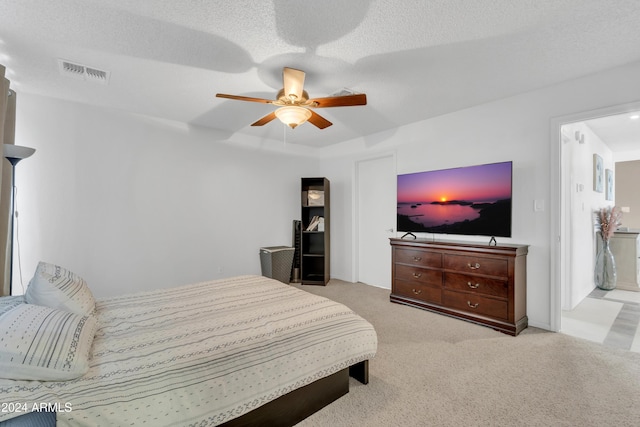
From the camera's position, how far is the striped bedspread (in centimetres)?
106

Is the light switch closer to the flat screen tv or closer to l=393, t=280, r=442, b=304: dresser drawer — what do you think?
the flat screen tv

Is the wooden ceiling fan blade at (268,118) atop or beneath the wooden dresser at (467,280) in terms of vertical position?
atop

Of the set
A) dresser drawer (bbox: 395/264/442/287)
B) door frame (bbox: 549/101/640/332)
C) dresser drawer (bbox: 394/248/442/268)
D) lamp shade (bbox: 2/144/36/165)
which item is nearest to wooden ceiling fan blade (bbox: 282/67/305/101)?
lamp shade (bbox: 2/144/36/165)

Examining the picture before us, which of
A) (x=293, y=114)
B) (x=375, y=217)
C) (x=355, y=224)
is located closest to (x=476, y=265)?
(x=375, y=217)

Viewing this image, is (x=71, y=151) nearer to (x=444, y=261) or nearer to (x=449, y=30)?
(x=449, y=30)

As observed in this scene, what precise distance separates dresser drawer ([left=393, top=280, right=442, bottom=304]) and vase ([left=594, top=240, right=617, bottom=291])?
3.14 meters

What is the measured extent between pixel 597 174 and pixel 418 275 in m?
3.52

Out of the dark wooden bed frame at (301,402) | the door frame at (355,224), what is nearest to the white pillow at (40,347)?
the dark wooden bed frame at (301,402)

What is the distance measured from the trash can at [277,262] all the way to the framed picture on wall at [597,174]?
15.9ft

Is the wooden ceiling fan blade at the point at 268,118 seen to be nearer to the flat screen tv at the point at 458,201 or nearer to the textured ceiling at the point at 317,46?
the textured ceiling at the point at 317,46

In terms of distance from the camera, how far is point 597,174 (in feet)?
14.6

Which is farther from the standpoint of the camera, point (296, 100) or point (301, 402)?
point (296, 100)

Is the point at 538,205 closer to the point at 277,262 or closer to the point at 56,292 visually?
the point at 277,262

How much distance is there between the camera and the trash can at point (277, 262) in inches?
177
